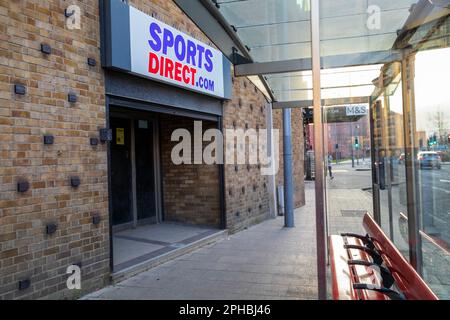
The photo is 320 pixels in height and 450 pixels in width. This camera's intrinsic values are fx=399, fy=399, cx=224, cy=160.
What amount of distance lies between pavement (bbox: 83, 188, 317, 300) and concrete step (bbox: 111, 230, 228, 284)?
7 cm

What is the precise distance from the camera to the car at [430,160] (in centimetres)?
450

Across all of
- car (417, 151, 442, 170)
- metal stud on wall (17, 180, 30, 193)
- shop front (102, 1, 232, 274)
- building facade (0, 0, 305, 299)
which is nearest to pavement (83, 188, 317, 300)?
shop front (102, 1, 232, 274)

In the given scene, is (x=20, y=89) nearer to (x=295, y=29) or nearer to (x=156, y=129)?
(x=295, y=29)

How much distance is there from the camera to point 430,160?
4801 mm

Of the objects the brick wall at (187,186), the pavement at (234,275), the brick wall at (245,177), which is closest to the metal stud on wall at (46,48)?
the pavement at (234,275)

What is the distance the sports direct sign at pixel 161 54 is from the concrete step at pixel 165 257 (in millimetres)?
2400

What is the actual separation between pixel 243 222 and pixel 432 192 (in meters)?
3.58

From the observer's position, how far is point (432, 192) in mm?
6223

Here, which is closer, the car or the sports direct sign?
the car

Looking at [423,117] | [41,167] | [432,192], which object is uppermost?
[423,117]

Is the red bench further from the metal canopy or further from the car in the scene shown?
the metal canopy

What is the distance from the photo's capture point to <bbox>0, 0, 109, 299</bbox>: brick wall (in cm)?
342
